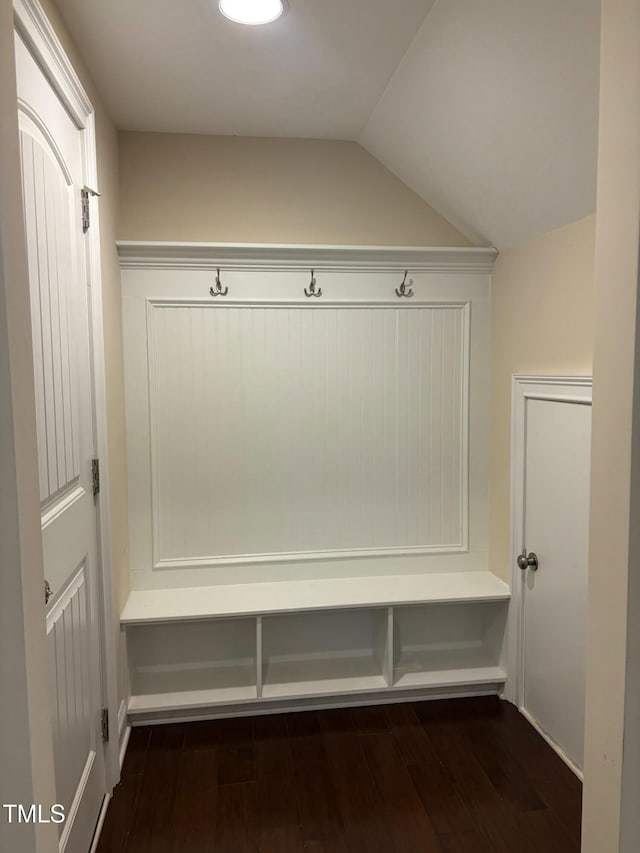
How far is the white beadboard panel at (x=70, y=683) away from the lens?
58.0 inches

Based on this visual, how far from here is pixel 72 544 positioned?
1649 millimetres

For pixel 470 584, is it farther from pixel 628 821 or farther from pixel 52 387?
pixel 52 387

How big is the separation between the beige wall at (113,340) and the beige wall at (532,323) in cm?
174

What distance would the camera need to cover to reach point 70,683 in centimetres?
162

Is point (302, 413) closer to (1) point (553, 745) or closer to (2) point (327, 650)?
(2) point (327, 650)

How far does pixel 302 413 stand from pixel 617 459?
177 centimetres

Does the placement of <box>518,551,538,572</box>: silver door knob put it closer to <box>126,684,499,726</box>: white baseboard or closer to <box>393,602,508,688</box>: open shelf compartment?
<box>393,602,508,688</box>: open shelf compartment

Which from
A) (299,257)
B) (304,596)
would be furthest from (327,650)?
(299,257)

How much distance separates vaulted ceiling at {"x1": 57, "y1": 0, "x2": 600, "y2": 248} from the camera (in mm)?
1590

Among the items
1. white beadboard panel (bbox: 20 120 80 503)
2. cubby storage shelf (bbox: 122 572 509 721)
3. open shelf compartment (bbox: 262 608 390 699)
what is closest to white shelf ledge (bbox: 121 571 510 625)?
cubby storage shelf (bbox: 122 572 509 721)

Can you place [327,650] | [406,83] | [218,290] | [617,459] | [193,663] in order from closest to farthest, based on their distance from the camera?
1. [617,459]
2. [406,83]
3. [218,290]
4. [193,663]
5. [327,650]

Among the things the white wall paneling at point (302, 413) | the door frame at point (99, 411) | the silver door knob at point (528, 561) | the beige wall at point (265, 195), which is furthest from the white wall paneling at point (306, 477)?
the door frame at point (99, 411)

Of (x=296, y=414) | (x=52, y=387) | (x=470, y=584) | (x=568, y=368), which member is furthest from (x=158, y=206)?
(x=470, y=584)

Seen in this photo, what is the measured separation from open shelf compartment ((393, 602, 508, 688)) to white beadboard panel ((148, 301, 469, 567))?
330mm
